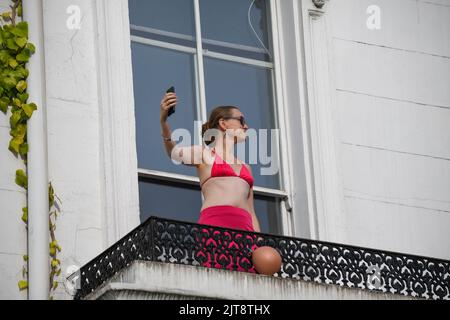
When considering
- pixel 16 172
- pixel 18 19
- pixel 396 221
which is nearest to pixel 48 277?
pixel 16 172

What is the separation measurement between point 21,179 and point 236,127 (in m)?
1.54

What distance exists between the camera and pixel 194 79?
1569 cm

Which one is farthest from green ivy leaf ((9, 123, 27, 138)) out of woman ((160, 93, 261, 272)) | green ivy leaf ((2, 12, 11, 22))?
woman ((160, 93, 261, 272))

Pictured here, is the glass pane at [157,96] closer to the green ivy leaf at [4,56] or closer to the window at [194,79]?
the window at [194,79]

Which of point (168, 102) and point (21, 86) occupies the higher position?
point (21, 86)

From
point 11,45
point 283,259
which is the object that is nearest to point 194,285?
point 283,259

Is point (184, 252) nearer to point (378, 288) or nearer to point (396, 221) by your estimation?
point (378, 288)

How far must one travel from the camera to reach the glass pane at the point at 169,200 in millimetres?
14977

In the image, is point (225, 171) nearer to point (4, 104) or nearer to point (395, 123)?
point (4, 104)

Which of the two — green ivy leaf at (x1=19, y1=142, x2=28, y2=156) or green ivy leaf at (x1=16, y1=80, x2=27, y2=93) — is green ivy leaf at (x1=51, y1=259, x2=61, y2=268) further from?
green ivy leaf at (x1=16, y1=80, x2=27, y2=93)

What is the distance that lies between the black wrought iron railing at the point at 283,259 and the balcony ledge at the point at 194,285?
15 cm

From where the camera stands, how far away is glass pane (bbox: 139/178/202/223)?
14977mm

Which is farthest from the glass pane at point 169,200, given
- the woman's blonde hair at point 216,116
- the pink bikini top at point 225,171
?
the pink bikini top at point 225,171

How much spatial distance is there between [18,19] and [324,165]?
2560 millimetres
